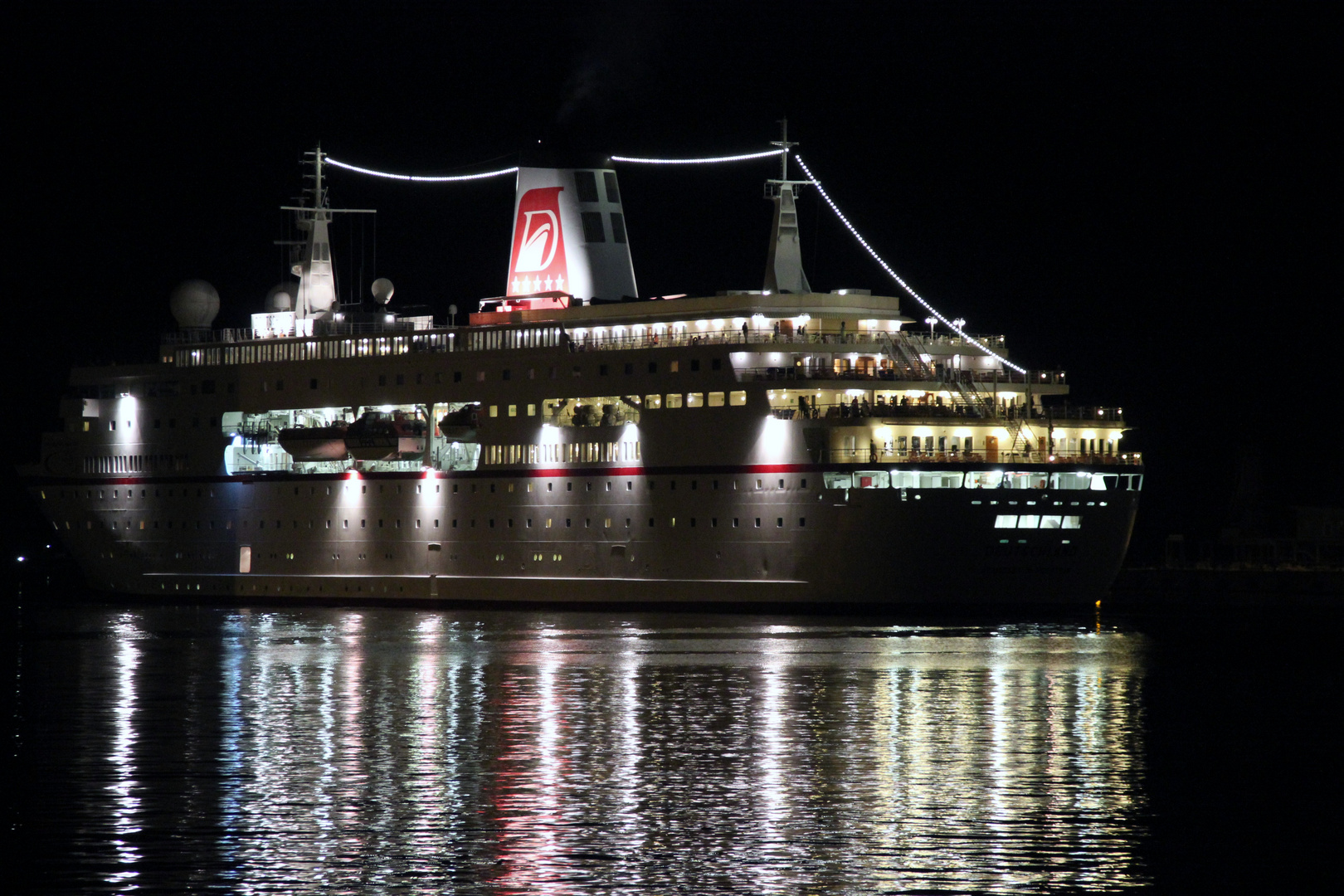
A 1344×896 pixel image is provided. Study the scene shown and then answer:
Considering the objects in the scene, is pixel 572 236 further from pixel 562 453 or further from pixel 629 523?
pixel 629 523

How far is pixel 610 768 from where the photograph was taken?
25156 millimetres

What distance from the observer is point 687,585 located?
53.1m

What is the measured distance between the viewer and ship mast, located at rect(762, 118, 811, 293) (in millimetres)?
55875

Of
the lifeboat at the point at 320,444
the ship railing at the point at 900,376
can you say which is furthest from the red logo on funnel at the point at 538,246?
Answer: the ship railing at the point at 900,376

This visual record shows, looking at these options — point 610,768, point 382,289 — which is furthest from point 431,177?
point 610,768

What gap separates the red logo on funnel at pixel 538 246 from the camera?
59.0 metres

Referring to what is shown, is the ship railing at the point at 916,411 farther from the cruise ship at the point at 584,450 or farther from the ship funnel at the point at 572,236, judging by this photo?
the ship funnel at the point at 572,236

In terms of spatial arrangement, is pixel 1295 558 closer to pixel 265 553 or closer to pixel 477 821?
pixel 265 553

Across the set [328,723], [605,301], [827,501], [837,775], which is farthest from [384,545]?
[837,775]

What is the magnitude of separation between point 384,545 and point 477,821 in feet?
126

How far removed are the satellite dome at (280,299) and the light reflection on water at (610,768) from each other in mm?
23461

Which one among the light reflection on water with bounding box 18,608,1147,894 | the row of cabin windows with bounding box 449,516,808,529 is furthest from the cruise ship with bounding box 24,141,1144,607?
the light reflection on water with bounding box 18,608,1147,894

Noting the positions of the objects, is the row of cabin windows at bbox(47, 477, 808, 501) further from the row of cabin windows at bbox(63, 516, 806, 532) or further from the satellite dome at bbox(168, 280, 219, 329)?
the satellite dome at bbox(168, 280, 219, 329)

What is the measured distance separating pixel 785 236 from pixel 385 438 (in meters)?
13.4
